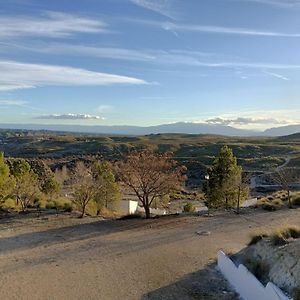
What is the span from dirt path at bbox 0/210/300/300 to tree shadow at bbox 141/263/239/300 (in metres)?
0.03

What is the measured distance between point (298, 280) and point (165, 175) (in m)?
14.5

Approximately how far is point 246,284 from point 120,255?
6574 mm

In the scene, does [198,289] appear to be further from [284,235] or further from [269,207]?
[269,207]

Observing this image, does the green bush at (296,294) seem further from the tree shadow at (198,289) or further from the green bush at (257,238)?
the green bush at (257,238)

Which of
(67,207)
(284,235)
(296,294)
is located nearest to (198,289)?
(284,235)

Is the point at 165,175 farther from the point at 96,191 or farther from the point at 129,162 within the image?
the point at 96,191

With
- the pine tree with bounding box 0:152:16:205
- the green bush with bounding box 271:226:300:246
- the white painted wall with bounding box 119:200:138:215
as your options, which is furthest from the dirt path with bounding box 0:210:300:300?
the white painted wall with bounding box 119:200:138:215

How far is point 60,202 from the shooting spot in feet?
105

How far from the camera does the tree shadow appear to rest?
13.3 m

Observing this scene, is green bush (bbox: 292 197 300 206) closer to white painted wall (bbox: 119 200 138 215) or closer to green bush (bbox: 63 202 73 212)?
green bush (bbox: 63 202 73 212)

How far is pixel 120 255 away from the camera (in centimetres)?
1830

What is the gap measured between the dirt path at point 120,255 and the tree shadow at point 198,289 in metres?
0.03

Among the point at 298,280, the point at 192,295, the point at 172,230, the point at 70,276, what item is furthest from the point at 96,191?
the point at 298,280

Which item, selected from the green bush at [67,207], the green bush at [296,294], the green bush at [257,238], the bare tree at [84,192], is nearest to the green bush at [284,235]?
the green bush at [257,238]
